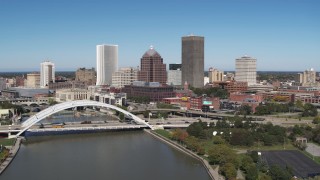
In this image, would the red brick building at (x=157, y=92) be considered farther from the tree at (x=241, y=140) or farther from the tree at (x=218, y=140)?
the tree at (x=241, y=140)

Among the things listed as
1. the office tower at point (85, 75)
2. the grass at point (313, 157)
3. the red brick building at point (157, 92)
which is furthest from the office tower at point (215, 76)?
the grass at point (313, 157)

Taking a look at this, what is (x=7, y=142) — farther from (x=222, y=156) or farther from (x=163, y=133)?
(x=222, y=156)

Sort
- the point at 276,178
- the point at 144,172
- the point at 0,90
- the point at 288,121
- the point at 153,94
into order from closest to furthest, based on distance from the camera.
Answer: the point at 276,178 → the point at 144,172 → the point at 288,121 → the point at 153,94 → the point at 0,90

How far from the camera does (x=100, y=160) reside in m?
28.1

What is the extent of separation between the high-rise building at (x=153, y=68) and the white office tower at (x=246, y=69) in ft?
72.7

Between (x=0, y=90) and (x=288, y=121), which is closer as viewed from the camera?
(x=288, y=121)

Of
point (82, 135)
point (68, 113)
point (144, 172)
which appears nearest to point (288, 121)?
point (82, 135)

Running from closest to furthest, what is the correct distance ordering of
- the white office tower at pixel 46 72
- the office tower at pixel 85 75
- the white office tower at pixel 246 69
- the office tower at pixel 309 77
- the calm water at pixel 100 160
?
the calm water at pixel 100 160 → the white office tower at pixel 246 69 → the white office tower at pixel 46 72 → the office tower at pixel 309 77 → the office tower at pixel 85 75

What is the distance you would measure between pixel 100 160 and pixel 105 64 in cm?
7426

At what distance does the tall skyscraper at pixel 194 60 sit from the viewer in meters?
91.8

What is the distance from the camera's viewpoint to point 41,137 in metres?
36.2

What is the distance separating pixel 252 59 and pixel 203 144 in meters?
66.7

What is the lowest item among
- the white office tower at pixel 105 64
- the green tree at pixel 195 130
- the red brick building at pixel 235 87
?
the green tree at pixel 195 130

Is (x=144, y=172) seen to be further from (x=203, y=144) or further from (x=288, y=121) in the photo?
(x=288, y=121)
